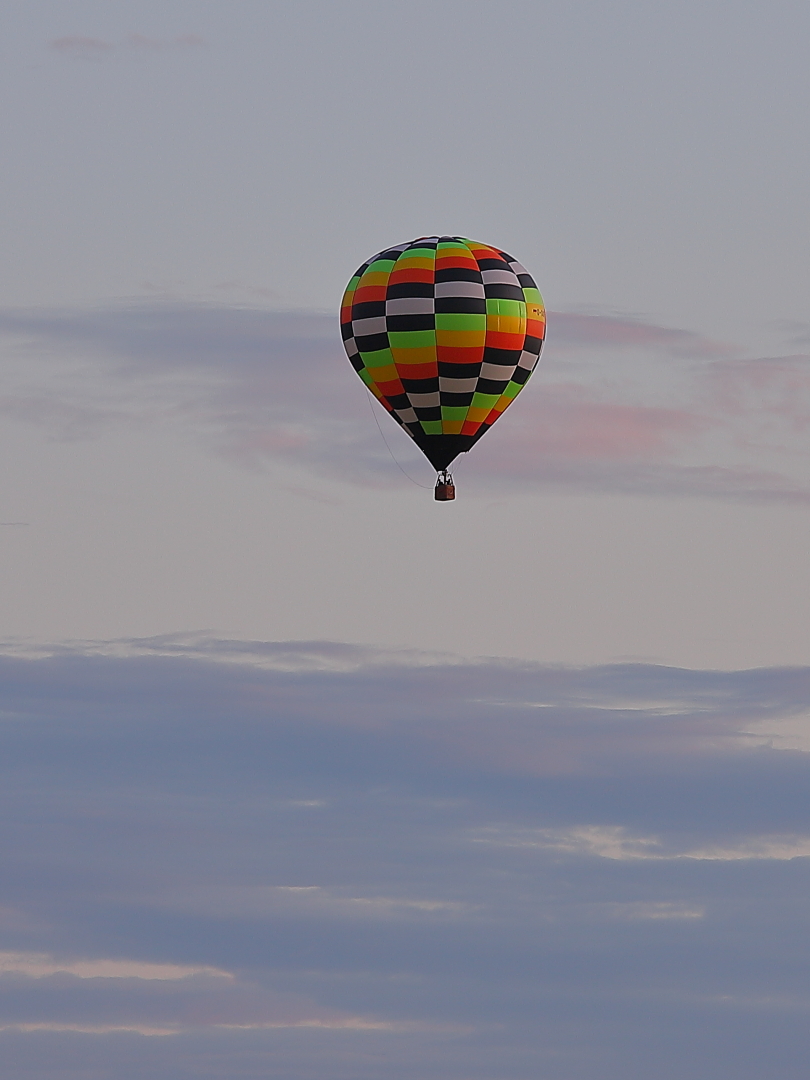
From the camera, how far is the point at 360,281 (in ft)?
386

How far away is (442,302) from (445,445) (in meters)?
5.09

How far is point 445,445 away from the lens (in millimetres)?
118500

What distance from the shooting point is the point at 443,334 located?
116 m

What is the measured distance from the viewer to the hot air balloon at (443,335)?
116m

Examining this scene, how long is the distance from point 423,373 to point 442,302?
244cm

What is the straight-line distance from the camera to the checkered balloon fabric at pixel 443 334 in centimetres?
11619

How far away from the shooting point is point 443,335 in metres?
116

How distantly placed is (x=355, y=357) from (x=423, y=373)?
107 inches

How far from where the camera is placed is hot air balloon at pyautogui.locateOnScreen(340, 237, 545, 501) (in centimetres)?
11619

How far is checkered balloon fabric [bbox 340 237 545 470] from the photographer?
4574 inches

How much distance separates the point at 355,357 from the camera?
118 m

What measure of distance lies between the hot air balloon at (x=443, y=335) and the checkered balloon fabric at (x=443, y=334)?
3 centimetres

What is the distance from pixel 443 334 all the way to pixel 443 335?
0.22 feet

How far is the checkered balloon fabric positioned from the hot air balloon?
3cm
